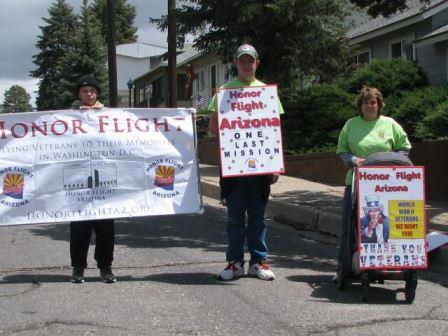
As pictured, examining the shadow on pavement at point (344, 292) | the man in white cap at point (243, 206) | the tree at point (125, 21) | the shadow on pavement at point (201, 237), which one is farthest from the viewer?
the tree at point (125, 21)

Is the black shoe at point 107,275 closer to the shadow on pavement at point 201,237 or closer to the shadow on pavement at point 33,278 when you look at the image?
the shadow on pavement at point 33,278

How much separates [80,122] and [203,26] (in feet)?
39.3

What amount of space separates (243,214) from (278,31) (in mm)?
11633

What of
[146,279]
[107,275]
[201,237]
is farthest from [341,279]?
[201,237]

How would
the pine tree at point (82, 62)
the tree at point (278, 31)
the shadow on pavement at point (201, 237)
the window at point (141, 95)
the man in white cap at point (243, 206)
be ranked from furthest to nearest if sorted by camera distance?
the window at point (141, 95) < the pine tree at point (82, 62) < the tree at point (278, 31) < the shadow on pavement at point (201, 237) < the man in white cap at point (243, 206)

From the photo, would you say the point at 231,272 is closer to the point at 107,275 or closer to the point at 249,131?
the point at 107,275

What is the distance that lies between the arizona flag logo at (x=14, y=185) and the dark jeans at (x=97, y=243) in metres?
0.57

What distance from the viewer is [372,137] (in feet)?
20.2

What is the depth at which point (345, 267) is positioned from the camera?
6066 millimetres

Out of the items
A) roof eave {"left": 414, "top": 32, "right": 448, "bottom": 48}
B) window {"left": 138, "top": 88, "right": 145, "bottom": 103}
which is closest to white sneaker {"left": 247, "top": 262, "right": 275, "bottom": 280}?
roof eave {"left": 414, "top": 32, "right": 448, "bottom": 48}

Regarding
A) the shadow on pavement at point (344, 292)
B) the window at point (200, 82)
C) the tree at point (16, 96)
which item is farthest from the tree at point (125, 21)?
the shadow on pavement at point (344, 292)

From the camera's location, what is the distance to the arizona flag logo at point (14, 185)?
6410mm

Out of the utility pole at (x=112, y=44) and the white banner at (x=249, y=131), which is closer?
the white banner at (x=249, y=131)

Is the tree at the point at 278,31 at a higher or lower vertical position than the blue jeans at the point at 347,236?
higher
